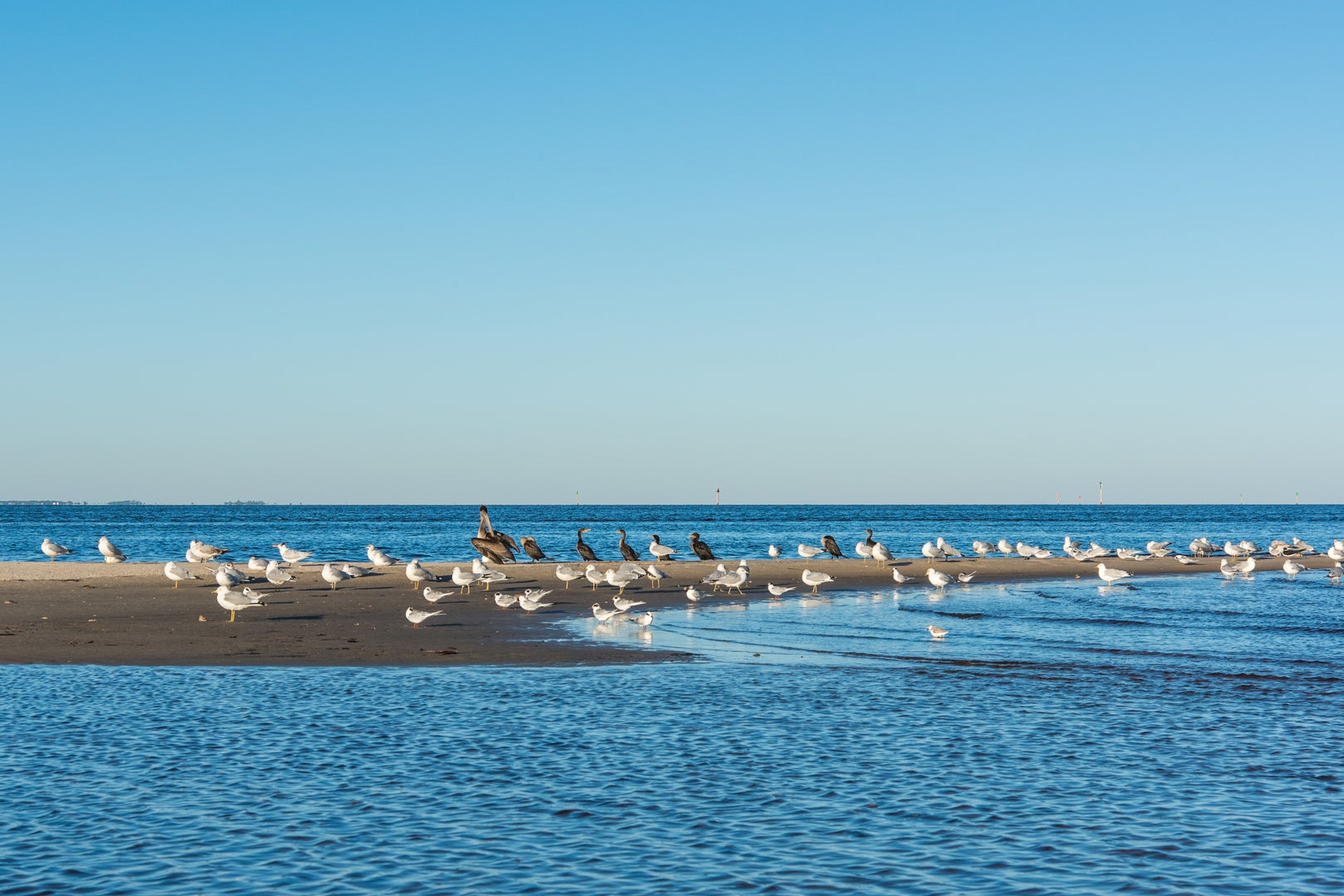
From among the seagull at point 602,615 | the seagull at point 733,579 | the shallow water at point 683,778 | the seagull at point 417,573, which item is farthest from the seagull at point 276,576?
the shallow water at point 683,778

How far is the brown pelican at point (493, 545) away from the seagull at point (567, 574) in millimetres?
5159

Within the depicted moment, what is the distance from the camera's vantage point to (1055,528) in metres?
104

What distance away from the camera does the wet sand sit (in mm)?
18375

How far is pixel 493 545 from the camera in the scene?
38.7 meters

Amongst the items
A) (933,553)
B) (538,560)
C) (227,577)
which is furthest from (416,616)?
(933,553)

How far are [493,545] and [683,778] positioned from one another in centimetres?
2869

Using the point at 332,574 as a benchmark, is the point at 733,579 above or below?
below

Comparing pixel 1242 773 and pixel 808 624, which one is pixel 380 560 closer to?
pixel 808 624

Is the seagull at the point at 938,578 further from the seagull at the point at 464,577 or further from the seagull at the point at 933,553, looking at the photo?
the seagull at the point at 464,577

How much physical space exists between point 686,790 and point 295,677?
7809mm

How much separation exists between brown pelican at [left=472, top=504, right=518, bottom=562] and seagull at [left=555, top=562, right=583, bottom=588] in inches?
203

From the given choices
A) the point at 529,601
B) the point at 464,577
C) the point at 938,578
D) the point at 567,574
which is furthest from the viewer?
the point at 938,578

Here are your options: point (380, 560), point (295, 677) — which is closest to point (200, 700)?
point (295, 677)

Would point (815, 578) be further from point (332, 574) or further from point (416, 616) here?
point (416, 616)
